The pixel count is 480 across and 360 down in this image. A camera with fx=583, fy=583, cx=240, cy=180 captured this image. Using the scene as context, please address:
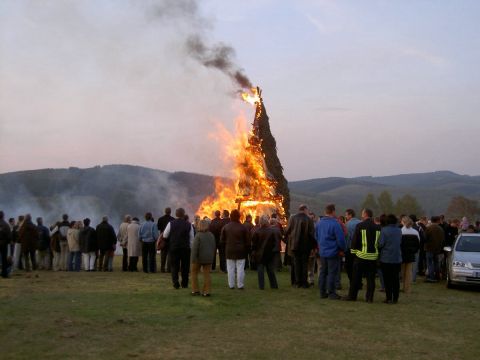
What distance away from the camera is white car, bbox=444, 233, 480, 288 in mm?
16484

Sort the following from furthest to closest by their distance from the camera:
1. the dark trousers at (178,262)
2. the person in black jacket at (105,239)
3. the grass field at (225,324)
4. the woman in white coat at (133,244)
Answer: the woman in white coat at (133,244) → the person in black jacket at (105,239) → the dark trousers at (178,262) → the grass field at (225,324)

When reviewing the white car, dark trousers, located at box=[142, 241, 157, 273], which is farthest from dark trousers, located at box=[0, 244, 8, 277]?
the white car

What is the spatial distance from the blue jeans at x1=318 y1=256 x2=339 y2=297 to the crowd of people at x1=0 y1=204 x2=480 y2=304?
0.02 meters

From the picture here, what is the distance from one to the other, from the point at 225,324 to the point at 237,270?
14.6 ft

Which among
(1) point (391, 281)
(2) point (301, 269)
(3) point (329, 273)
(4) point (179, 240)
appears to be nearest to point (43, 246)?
(4) point (179, 240)

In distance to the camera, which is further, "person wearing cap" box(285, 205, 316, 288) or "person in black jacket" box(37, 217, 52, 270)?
"person in black jacket" box(37, 217, 52, 270)

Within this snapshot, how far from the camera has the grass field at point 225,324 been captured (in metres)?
8.70

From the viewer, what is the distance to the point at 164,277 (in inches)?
720

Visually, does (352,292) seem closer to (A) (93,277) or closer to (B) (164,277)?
(B) (164,277)

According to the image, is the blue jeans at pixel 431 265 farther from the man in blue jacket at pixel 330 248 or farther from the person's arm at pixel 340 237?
the person's arm at pixel 340 237

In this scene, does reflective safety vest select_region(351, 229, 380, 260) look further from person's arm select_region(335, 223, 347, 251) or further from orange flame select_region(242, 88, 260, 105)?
orange flame select_region(242, 88, 260, 105)

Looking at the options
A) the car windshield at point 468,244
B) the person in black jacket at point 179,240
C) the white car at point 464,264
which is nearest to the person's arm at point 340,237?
the person in black jacket at point 179,240

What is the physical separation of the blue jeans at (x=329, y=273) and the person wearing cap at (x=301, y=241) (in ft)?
4.86

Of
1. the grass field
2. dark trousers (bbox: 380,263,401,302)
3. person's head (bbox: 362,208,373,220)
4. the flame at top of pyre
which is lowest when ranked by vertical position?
the grass field
